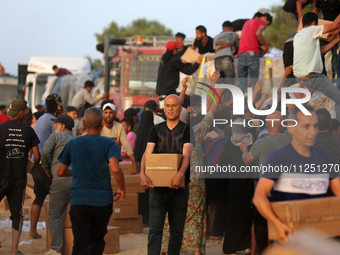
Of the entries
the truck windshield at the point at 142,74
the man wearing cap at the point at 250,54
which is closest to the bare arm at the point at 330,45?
the man wearing cap at the point at 250,54

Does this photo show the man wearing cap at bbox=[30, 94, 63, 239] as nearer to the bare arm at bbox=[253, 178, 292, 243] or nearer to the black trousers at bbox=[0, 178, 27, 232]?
the black trousers at bbox=[0, 178, 27, 232]

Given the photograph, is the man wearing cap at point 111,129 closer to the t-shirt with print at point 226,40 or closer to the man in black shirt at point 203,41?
the t-shirt with print at point 226,40

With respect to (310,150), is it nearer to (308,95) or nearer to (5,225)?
(308,95)

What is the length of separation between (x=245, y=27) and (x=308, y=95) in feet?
8.66

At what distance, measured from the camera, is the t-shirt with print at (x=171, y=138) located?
7586 mm

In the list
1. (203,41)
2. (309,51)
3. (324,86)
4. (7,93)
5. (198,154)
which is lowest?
(7,93)

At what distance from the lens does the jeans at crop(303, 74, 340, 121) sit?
9.87 m

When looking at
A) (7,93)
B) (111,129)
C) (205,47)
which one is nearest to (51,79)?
(7,93)

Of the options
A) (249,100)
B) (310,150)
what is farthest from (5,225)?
(310,150)

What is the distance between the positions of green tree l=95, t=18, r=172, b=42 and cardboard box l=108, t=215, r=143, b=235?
77.0 meters

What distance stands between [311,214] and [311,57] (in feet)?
19.0

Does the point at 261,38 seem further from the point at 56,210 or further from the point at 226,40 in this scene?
the point at 56,210

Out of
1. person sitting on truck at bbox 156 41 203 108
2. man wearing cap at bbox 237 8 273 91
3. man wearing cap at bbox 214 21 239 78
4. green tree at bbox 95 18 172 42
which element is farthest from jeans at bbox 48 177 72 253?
green tree at bbox 95 18 172 42

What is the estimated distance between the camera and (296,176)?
16.5ft
